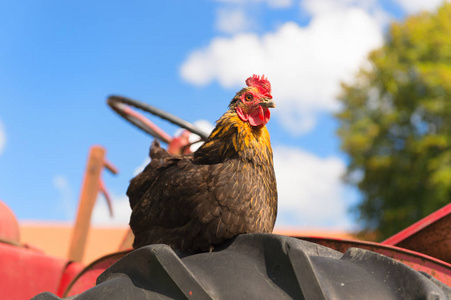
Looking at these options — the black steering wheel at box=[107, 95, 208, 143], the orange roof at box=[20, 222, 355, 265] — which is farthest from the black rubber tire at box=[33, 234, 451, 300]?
the orange roof at box=[20, 222, 355, 265]

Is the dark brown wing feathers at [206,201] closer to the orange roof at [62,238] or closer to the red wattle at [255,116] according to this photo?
the red wattle at [255,116]

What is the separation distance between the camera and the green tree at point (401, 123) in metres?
20.3

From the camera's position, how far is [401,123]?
22.2 meters

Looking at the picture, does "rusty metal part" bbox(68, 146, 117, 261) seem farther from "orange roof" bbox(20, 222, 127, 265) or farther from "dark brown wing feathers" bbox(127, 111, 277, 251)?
"orange roof" bbox(20, 222, 127, 265)

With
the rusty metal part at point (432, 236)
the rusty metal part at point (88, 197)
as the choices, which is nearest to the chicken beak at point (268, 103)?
the rusty metal part at point (432, 236)

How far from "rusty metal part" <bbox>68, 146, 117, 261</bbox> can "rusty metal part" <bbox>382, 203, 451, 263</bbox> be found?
296 cm

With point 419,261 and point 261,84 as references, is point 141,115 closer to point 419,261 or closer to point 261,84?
point 261,84

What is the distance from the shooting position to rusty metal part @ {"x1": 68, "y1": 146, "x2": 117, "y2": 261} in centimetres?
414

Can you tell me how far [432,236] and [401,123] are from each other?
2167cm

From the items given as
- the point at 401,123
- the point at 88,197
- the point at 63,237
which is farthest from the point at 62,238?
the point at 88,197

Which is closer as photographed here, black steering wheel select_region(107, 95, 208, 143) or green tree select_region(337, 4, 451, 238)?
black steering wheel select_region(107, 95, 208, 143)

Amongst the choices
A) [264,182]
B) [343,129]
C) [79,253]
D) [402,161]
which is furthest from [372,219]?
[264,182]

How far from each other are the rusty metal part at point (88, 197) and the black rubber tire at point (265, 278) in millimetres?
3008

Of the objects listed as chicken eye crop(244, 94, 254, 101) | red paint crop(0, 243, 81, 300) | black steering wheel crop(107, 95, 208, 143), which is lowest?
red paint crop(0, 243, 81, 300)
